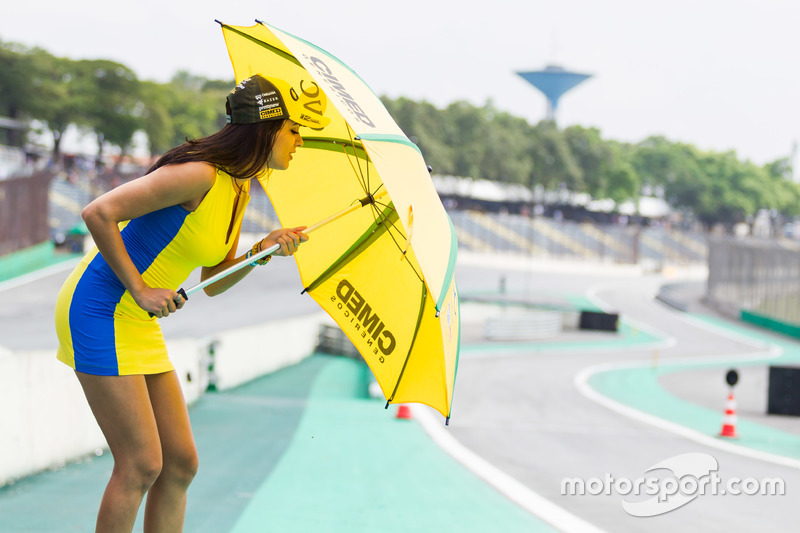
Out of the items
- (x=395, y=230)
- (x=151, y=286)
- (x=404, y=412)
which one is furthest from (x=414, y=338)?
(x=404, y=412)

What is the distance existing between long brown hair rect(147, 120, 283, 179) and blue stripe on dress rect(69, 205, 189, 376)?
20 cm

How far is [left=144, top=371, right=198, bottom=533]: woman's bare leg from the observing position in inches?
130

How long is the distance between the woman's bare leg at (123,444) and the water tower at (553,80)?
140 metres

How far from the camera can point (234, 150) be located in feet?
10.6

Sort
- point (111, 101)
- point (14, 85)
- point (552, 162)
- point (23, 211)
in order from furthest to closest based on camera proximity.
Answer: point (552, 162) < point (111, 101) < point (14, 85) < point (23, 211)

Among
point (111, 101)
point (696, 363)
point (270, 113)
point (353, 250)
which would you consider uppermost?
point (111, 101)

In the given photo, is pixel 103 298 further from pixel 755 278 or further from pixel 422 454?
pixel 755 278

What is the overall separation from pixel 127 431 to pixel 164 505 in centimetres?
41

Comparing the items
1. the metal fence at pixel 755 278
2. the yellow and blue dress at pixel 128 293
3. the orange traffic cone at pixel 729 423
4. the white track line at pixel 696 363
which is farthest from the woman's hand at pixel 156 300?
the metal fence at pixel 755 278

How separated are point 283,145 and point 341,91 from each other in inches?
12.0

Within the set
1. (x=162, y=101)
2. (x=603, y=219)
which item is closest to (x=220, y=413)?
(x=162, y=101)

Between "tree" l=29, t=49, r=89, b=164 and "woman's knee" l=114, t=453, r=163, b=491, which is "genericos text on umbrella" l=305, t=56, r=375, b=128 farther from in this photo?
"tree" l=29, t=49, r=89, b=164

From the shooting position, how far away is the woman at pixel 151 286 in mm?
3061

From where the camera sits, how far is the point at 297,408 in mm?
11469
